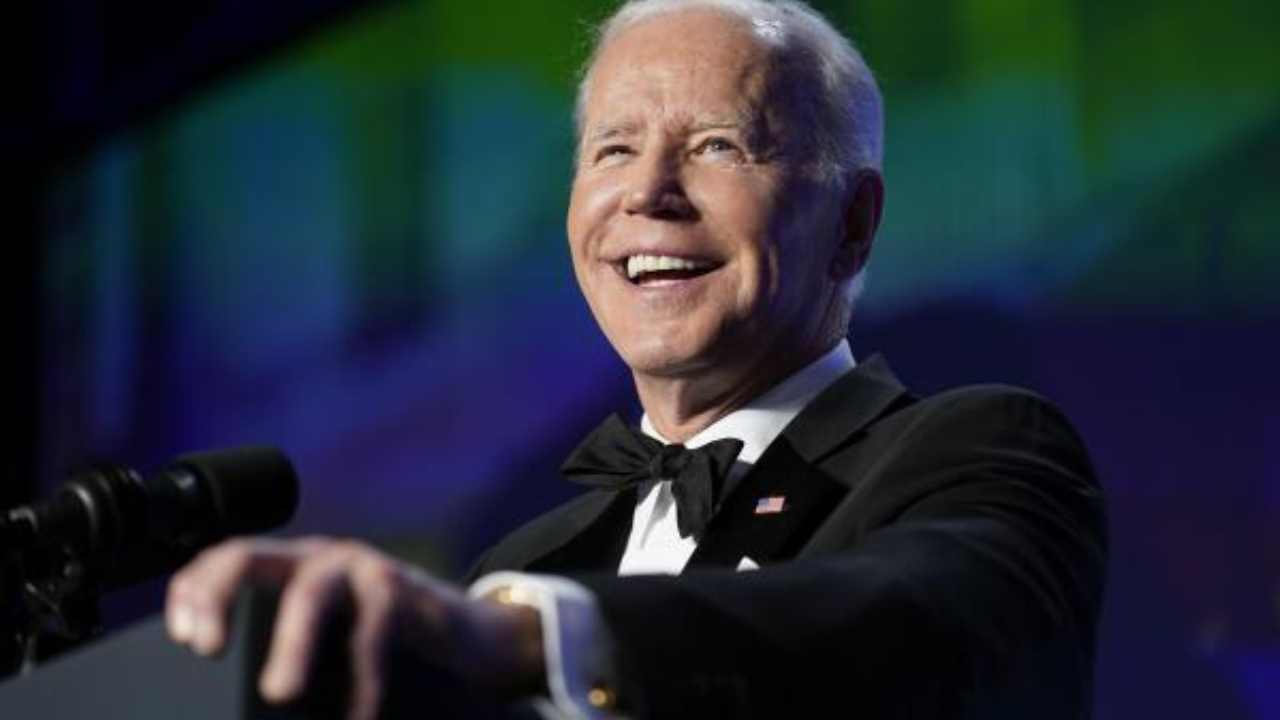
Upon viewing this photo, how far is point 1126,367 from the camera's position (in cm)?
282

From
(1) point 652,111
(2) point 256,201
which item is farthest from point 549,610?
(2) point 256,201

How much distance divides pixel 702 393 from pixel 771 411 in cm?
9

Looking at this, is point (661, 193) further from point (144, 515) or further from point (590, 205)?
point (144, 515)

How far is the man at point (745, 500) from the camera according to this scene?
87 centimetres

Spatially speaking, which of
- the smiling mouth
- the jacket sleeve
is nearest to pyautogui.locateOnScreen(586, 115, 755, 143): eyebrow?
the smiling mouth

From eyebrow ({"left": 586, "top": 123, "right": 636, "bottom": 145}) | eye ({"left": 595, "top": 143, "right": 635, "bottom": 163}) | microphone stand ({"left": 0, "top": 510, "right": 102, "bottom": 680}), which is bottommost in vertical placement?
microphone stand ({"left": 0, "top": 510, "right": 102, "bottom": 680})

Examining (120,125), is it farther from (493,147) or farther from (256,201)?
(493,147)

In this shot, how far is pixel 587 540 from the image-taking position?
2055mm

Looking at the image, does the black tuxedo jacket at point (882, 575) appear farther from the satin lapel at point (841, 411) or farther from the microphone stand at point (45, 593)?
the microphone stand at point (45, 593)

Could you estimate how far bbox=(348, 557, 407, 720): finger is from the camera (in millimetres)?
801

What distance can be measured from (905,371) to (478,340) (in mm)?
1027

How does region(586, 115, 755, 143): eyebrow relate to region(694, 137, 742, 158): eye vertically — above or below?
above

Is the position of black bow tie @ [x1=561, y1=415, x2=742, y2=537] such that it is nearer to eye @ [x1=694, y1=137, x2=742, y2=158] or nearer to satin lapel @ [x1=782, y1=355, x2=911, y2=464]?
satin lapel @ [x1=782, y1=355, x2=911, y2=464]

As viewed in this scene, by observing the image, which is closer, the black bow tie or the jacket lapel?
the black bow tie
